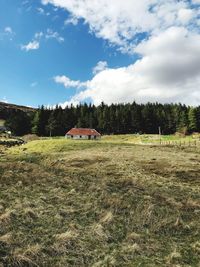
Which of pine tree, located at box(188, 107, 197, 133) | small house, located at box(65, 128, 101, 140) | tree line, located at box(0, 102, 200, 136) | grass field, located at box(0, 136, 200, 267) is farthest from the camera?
pine tree, located at box(188, 107, 197, 133)

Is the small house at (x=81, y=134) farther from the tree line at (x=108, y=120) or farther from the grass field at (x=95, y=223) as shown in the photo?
the grass field at (x=95, y=223)

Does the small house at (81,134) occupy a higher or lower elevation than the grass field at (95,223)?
higher

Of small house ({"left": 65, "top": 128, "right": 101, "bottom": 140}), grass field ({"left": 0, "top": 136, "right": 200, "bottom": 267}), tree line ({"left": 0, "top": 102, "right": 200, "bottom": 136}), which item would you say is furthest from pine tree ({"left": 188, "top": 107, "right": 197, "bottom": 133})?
grass field ({"left": 0, "top": 136, "right": 200, "bottom": 267})

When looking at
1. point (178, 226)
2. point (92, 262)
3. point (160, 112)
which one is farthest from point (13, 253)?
point (160, 112)

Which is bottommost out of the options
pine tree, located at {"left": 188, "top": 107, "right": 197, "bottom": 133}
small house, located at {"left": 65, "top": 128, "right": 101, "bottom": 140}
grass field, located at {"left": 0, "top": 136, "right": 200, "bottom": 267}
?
grass field, located at {"left": 0, "top": 136, "right": 200, "bottom": 267}

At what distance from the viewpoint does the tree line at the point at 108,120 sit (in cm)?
12331

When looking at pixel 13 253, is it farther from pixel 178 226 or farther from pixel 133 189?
pixel 133 189

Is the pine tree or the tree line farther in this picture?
the pine tree

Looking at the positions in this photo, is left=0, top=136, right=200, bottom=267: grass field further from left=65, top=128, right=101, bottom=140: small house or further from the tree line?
the tree line

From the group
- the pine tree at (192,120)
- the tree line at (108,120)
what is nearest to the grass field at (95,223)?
the tree line at (108,120)

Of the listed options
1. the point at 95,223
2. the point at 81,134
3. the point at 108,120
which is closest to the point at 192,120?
the point at 108,120

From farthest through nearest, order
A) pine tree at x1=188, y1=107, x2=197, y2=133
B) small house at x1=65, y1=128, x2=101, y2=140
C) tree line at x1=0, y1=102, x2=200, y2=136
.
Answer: pine tree at x1=188, y1=107, x2=197, y2=133
tree line at x1=0, y1=102, x2=200, y2=136
small house at x1=65, y1=128, x2=101, y2=140

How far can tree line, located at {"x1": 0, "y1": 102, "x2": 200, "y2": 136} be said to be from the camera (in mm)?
123312

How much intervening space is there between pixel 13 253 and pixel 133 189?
12.6 metres
